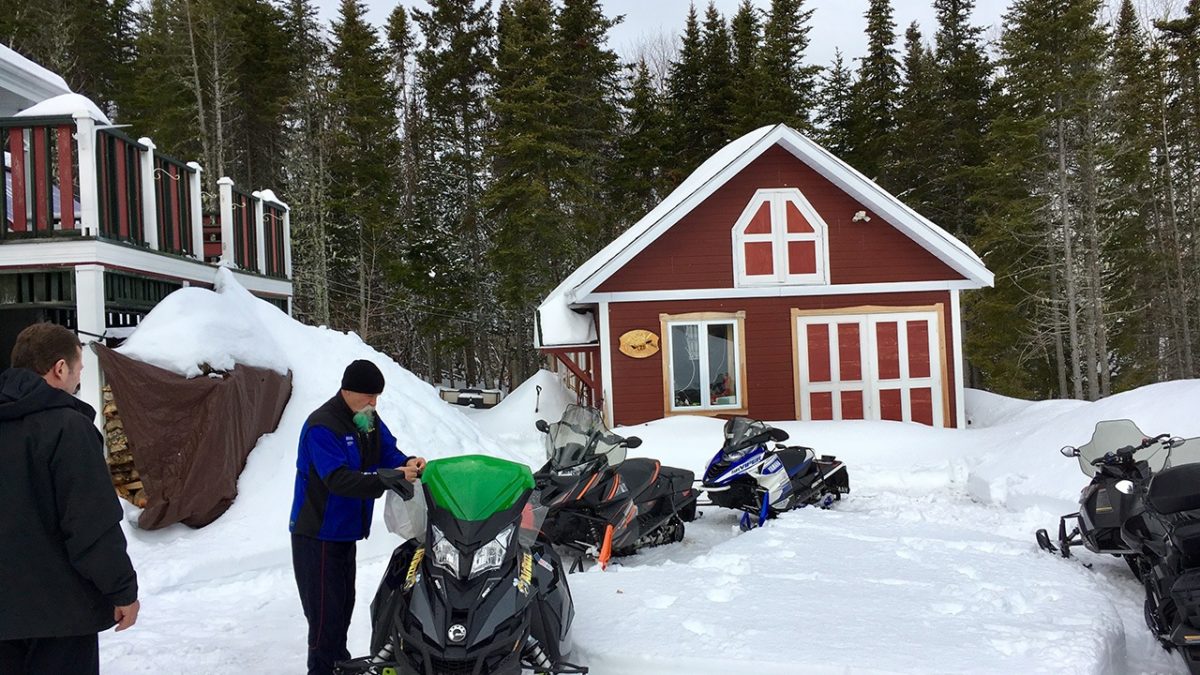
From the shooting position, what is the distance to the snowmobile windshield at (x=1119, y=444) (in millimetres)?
5648

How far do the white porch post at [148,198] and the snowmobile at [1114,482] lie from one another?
8136 millimetres

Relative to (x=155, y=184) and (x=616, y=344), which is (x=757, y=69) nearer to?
(x=616, y=344)

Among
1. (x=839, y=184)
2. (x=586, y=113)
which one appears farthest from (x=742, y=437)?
(x=586, y=113)

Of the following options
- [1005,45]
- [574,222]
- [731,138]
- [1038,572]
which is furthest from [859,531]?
[731,138]

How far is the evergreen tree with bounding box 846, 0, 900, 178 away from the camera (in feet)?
92.2

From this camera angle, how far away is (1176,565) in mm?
4055

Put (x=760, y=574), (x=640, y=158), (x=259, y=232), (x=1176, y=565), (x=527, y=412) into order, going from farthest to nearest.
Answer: (x=640, y=158) < (x=527, y=412) < (x=259, y=232) < (x=760, y=574) < (x=1176, y=565)

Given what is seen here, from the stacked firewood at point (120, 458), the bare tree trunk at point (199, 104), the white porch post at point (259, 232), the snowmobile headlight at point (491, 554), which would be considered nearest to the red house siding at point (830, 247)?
the white porch post at point (259, 232)

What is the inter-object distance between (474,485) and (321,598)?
938 mm

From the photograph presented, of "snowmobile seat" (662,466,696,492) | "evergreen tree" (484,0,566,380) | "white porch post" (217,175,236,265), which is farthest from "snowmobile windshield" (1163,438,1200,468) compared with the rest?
"evergreen tree" (484,0,566,380)

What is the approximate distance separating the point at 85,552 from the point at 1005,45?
24975 mm

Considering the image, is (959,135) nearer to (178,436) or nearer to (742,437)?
(742,437)

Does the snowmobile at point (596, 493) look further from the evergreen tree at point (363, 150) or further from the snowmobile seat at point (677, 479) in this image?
the evergreen tree at point (363, 150)

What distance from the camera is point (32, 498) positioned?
2596 millimetres
